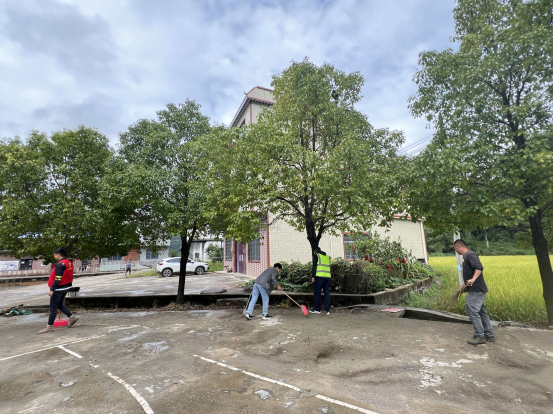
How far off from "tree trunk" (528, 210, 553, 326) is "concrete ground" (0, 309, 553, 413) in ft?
2.61

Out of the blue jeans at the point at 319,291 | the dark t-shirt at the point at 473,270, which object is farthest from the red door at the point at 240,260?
the dark t-shirt at the point at 473,270

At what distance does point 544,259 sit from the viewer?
563 cm

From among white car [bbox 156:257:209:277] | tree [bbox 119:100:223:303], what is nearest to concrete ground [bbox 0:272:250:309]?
tree [bbox 119:100:223:303]

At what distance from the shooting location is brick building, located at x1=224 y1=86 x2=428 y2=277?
13.4 metres

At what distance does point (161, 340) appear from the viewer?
17.7 feet

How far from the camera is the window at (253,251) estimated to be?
49.3ft

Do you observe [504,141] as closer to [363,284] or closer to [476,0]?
[476,0]

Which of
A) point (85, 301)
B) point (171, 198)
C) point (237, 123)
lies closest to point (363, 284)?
point (171, 198)

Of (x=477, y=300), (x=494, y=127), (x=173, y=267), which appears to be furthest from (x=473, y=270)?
(x=173, y=267)

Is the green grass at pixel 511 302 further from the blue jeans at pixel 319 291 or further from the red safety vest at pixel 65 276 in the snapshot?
the red safety vest at pixel 65 276

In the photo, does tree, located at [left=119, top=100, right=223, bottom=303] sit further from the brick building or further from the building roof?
the building roof

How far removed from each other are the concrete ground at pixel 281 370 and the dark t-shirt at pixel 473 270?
2.89ft

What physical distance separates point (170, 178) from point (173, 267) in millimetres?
14937

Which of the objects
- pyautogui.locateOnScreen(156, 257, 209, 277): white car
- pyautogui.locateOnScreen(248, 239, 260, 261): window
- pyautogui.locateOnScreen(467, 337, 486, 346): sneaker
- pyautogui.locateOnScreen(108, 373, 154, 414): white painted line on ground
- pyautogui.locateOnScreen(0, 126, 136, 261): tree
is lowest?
pyautogui.locateOnScreen(108, 373, 154, 414): white painted line on ground
